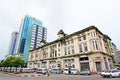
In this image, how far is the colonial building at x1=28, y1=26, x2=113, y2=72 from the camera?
3177cm

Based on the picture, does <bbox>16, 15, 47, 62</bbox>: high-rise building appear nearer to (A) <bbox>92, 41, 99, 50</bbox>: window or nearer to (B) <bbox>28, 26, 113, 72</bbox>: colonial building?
(B) <bbox>28, 26, 113, 72</bbox>: colonial building

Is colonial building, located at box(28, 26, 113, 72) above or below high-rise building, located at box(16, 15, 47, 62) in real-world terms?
below

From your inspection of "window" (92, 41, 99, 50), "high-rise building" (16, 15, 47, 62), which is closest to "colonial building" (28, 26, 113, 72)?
"window" (92, 41, 99, 50)

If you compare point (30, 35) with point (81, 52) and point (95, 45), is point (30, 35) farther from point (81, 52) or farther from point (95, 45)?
point (95, 45)

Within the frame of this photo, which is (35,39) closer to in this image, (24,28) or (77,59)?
(24,28)

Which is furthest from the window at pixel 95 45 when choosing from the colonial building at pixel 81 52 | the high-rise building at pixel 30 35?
the high-rise building at pixel 30 35

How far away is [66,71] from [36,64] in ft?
93.0

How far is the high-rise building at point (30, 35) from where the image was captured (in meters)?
97.7

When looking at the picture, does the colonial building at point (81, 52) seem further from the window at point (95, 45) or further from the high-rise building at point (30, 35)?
the high-rise building at point (30, 35)

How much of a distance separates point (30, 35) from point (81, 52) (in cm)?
7389

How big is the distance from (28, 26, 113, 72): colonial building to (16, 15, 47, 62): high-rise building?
48290mm

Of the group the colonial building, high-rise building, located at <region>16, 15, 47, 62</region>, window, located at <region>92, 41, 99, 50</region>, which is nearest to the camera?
the colonial building

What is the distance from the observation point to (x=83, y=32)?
36.7m

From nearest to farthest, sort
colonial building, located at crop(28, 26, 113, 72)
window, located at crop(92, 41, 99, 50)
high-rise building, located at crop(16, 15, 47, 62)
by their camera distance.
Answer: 1. colonial building, located at crop(28, 26, 113, 72)
2. window, located at crop(92, 41, 99, 50)
3. high-rise building, located at crop(16, 15, 47, 62)
